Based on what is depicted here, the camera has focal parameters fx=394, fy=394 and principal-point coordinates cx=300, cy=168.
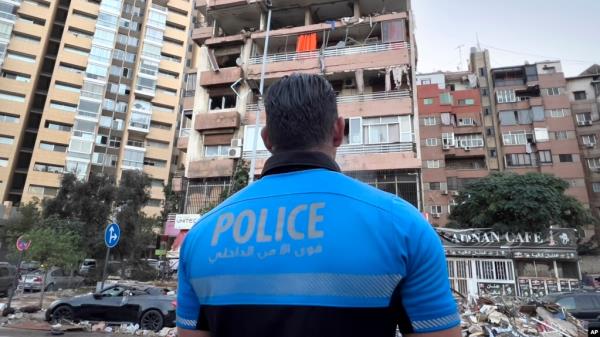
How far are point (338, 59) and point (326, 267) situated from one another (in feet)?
73.3

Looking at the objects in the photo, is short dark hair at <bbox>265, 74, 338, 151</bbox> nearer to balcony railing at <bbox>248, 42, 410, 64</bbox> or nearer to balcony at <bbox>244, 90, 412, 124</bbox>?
balcony at <bbox>244, 90, 412, 124</bbox>

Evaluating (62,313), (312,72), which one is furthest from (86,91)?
(62,313)

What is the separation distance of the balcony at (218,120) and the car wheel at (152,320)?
1362cm

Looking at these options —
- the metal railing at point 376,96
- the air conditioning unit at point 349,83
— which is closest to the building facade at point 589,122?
the metal railing at point 376,96

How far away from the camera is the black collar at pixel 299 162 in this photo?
1.27 metres

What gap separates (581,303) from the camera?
11.7 meters

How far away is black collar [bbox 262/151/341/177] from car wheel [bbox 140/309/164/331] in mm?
11254

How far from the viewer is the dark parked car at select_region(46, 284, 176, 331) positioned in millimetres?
11109

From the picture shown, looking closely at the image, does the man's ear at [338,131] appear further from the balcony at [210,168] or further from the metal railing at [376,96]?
the balcony at [210,168]

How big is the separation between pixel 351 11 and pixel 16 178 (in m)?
44.7

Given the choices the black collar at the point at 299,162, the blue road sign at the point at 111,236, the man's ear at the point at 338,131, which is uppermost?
the blue road sign at the point at 111,236

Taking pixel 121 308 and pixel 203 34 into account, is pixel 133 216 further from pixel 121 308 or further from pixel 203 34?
pixel 121 308

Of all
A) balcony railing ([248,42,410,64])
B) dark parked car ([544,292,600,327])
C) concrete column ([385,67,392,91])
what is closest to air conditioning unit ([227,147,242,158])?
balcony railing ([248,42,410,64])

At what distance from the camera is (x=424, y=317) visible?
1.05m
